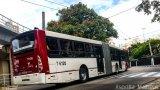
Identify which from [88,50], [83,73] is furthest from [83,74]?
[88,50]

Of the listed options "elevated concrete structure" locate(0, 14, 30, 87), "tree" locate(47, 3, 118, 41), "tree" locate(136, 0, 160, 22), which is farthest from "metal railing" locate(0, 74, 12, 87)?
"tree" locate(47, 3, 118, 41)

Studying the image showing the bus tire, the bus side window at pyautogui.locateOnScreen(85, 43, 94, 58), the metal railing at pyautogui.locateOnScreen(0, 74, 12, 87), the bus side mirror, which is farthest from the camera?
the bus side mirror

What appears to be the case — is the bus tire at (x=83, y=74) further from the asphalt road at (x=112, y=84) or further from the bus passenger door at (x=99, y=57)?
the bus passenger door at (x=99, y=57)

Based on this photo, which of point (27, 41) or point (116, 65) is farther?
point (116, 65)

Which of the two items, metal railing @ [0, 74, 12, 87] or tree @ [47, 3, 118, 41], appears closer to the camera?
metal railing @ [0, 74, 12, 87]

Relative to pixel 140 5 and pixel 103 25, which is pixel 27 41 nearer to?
pixel 140 5

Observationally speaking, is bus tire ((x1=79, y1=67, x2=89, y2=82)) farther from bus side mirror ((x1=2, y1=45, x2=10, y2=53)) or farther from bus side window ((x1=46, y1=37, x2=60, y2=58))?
bus side mirror ((x1=2, y1=45, x2=10, y2=53))

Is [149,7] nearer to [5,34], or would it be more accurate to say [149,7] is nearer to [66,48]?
[66,48]

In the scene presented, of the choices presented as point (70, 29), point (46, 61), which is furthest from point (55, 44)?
point (70, 29)

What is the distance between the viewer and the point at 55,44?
56.6 feet

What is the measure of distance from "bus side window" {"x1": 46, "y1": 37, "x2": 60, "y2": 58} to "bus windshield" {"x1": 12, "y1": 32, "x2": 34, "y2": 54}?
3.01 ft

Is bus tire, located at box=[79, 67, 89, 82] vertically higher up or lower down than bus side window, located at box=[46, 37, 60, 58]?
lower down

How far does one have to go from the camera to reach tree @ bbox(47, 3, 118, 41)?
153 feet

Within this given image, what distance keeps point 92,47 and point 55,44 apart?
590 centimetres
